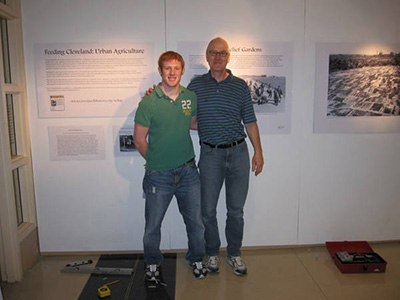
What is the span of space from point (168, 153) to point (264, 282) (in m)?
1.33

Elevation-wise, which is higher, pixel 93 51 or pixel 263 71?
pixel 93 51

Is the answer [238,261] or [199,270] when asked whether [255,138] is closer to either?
[238,261]

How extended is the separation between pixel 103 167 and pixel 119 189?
26 centimetres

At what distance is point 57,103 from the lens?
117 inches

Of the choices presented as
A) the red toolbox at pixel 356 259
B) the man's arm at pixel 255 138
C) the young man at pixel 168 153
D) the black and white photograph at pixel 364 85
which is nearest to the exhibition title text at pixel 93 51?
the young man at pixel 168 153

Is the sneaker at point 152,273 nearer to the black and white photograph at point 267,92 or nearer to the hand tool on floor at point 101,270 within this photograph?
the hand tool on floor at point 101,270

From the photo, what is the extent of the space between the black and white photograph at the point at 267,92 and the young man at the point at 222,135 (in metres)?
0.36

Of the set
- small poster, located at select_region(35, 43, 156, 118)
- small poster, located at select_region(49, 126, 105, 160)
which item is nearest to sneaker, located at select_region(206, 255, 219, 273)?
small poster, located at select_region(49, 126, 105, 160)


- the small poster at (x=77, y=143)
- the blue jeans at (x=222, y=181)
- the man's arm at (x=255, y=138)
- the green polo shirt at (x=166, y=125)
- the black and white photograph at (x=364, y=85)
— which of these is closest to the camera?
the green polo shirt at (x=166, y=125)

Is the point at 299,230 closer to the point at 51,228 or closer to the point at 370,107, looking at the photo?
the point at 370,107

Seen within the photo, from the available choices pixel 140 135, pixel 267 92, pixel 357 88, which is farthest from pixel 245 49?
pixel 140 135

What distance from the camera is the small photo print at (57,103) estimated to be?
2.97 meters

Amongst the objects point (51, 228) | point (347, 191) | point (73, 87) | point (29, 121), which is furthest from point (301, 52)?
point (51, 228)

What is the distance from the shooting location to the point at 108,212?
3.15 meters
